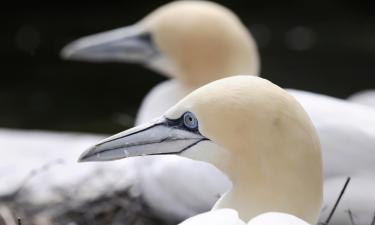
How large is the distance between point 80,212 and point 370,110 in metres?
0.99

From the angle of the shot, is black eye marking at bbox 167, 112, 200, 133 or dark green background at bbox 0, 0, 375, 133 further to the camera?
dark green background at bbox 0, 0, 375, 133

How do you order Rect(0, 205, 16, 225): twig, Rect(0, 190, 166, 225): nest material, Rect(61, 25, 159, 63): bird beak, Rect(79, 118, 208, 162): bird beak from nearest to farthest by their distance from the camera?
1. Rect(79, 118, 208, 162): bird beak
2. Rect(0, 205, 16, 225): twig
3. Rect(0, 190, 166, 225): nest material
4. Rect(61, 25, 159, 63): bird beak

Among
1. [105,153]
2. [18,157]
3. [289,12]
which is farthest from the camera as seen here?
[289,12]

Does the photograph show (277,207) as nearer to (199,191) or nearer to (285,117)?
(285,117)

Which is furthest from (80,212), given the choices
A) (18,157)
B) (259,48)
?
(259,48)

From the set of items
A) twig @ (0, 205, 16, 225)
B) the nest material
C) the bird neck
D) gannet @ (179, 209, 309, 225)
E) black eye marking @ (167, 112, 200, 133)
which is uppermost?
black eye marking @ (167, 112, 200, 133)

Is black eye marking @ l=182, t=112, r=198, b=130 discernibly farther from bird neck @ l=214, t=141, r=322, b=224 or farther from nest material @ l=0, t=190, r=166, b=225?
nest material @ l=0, t=190, r=166, b=225

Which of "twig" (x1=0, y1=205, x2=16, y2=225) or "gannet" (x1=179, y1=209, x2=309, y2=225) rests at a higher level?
"gannet" (x1=179, y1=209, x2=309, y2=225)

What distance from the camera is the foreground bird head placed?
12.7 feet

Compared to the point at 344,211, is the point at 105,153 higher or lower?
higher

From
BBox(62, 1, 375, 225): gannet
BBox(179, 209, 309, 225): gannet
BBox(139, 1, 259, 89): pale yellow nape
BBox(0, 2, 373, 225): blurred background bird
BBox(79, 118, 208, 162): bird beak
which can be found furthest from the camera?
BBox(0, 2, 373, 225): blurred background bird

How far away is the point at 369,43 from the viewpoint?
6941mm

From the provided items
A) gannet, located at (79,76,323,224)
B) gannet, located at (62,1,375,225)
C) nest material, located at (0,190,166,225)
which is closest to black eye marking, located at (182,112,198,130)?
gannet, located at (79,76,323,224)

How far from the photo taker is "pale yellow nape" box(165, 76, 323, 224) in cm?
233
